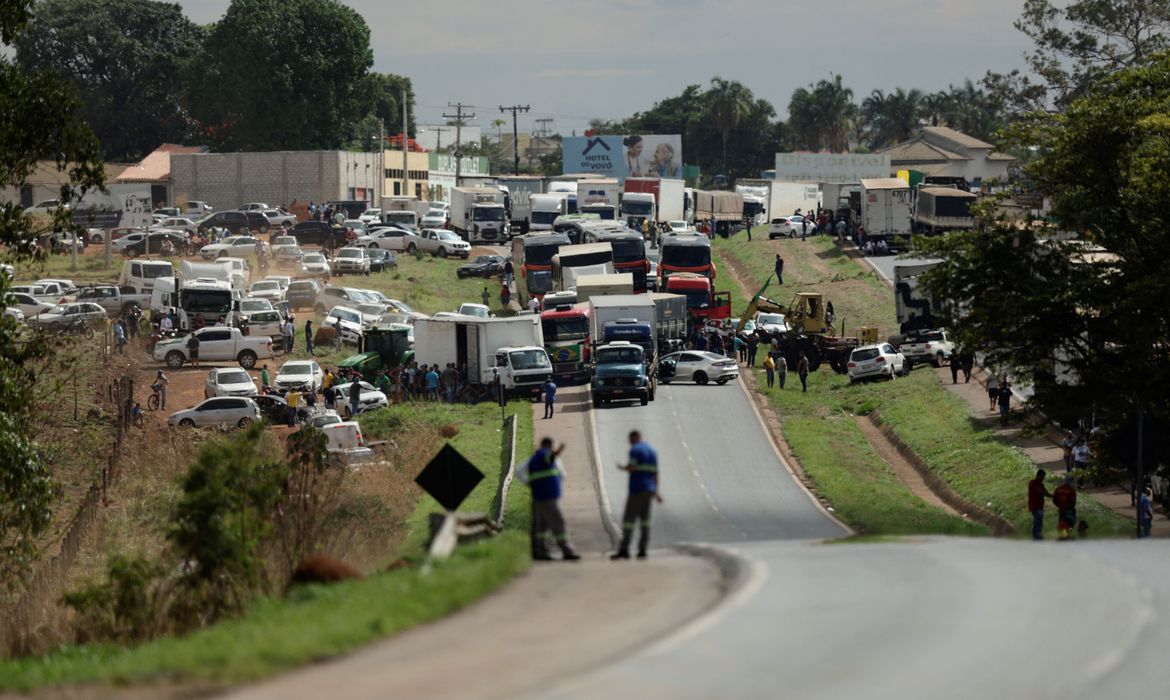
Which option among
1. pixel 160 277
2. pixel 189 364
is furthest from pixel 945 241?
pixel 160 277

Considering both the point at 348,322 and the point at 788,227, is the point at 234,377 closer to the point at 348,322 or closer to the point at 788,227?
the point at 348,322

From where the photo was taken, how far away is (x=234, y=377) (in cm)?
4931

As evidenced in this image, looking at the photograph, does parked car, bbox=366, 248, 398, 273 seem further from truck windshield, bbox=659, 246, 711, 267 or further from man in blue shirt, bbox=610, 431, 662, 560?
man in blue shirt, bbox=610, 431, 662, 560

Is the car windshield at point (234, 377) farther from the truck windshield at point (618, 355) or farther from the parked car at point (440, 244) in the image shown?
the parked car at point (440, 244)

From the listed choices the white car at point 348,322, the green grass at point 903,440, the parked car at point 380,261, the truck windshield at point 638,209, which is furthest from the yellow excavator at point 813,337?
the truck windshield at point 638,209

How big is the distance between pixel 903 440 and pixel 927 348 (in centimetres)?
1155

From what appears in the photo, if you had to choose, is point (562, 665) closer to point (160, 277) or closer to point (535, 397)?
point (535, 397)

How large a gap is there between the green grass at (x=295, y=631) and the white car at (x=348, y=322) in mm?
43591

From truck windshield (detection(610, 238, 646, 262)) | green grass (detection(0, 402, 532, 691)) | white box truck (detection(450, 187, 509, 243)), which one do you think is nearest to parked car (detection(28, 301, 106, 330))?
truck windshield (detection(610, 238, 646, 262))

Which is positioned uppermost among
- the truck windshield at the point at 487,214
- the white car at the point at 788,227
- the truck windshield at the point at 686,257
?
the truck windshield at the point at 487,214

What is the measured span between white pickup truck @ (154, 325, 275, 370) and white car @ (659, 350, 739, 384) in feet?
48.6

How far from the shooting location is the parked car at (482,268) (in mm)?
81625

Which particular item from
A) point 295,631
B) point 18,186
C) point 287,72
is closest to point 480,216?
point 287,72

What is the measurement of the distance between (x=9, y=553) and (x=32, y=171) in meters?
6.40
